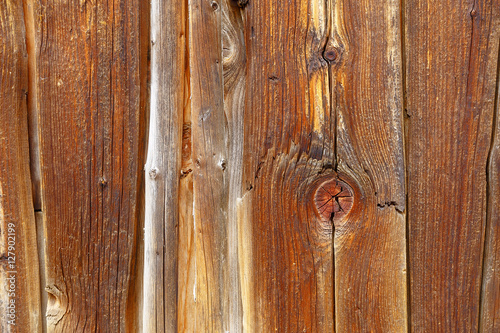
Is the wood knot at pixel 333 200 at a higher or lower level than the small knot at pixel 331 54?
lower

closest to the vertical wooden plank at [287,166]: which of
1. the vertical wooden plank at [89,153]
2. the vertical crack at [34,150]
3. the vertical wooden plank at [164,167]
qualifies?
the vertical wooden plank at [164,167]

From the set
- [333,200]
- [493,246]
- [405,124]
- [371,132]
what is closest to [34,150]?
[333,200]

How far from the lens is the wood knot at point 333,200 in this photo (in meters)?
0.95

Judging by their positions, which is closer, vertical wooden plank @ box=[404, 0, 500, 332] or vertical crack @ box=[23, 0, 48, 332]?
vertical wooden plank @ box=[404, 0, 500, 332]

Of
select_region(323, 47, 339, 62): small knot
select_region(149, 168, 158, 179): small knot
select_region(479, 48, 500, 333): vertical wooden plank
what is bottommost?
select_region(479, 48, 500, 333): vertical wooden plank

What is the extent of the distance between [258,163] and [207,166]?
6.5 inches

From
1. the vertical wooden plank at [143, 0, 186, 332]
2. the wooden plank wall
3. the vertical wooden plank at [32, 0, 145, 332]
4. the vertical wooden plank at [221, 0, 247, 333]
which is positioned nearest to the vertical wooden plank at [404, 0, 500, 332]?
the wooden plank wall

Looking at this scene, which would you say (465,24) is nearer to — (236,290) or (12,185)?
(236,290)

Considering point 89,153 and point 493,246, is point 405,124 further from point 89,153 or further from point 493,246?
point 89,153

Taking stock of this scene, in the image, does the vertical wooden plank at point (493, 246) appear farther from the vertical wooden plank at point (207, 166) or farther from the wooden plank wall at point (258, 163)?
the vertical wooden plank at point (207, 166)

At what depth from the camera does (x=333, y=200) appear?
95 centimetres

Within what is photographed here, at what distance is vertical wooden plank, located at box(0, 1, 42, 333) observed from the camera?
3.40ft

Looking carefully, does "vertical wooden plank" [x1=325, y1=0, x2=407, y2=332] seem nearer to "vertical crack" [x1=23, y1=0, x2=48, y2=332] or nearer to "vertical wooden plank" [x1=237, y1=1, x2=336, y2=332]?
"vertical wooden plank" [x1=237, y1=1, x2=336, y2=332]

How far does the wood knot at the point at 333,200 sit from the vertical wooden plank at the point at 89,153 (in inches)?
24.2
